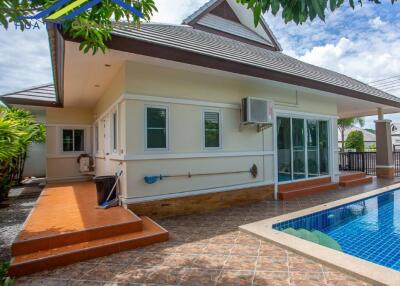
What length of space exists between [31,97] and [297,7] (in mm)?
10631

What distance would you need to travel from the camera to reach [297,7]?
1695mm

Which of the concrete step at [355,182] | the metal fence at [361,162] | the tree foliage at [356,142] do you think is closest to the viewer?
the concrete step at [355,182]

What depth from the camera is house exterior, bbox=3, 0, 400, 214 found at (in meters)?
5.26

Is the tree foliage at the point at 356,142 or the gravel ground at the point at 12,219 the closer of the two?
the gravel ground at the point at 12,219

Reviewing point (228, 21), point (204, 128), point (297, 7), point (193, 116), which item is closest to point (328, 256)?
point (297, 7)

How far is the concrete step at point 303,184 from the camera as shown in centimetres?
797

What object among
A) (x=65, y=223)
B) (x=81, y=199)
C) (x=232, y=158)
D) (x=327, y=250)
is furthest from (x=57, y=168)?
(x=327, y=250)

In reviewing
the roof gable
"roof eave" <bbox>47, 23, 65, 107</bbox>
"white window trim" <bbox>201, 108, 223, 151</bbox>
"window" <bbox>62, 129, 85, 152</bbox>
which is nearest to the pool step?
"white window trim" <bbox>201, 108, 223, 151</bbox>

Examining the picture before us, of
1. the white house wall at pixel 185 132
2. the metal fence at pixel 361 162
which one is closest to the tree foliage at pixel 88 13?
the white house wall at pixel 185 132

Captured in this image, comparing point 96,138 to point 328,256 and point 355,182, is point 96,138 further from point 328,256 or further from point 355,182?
point 355,182

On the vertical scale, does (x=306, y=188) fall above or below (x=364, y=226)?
above

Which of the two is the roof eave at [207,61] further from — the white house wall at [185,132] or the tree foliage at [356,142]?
the tree foliage at [356,142]

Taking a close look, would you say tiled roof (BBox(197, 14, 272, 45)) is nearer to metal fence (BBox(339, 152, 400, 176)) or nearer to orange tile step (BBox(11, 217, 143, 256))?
metal fence (BBox(339, 152, 400, 176))

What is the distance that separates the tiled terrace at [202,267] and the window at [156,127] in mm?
2049
